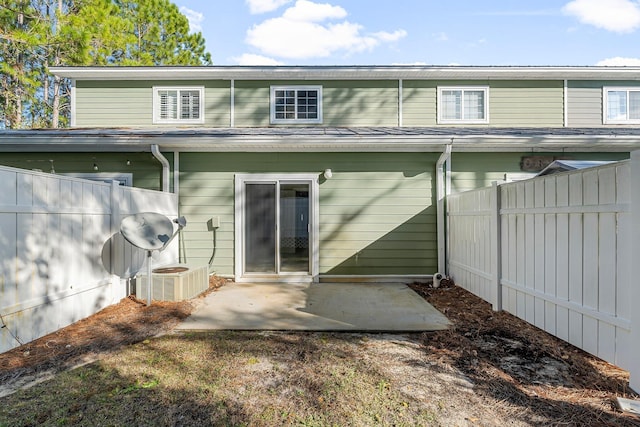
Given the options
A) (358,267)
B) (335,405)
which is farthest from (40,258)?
(358,267)

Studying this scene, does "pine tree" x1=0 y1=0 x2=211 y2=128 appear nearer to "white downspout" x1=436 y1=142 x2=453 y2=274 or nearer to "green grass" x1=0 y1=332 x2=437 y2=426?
"green grass" x1=0 y1=332 x2=437 y2=426

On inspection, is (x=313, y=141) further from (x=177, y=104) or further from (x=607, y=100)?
(x=607, y=100)

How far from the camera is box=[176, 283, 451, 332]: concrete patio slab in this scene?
388 cm

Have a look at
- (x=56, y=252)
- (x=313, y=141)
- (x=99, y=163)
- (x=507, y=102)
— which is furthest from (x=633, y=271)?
(x=99, y=163)

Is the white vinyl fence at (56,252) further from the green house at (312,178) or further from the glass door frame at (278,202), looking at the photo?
the glass door frame at (278,202)

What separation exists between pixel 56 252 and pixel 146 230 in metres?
1.14

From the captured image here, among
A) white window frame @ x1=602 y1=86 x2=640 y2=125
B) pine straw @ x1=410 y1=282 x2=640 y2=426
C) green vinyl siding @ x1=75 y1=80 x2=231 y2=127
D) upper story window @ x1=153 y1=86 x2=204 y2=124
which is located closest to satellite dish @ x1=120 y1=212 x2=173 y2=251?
pine straw @ x1=410 y1=282 x2=640 y2=426

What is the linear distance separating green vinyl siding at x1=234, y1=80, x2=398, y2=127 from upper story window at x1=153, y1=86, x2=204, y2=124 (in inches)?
37.7

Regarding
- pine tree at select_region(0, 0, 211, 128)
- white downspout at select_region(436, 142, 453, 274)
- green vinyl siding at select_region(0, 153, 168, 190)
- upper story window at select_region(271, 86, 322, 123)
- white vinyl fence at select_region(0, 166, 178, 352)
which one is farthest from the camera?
pine tree at select_region(0, 0, 211, 128)

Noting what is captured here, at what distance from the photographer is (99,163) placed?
6477mm

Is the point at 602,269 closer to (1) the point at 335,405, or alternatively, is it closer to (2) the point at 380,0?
(1) the point at 335,405

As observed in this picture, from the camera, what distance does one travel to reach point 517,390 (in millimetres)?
2434

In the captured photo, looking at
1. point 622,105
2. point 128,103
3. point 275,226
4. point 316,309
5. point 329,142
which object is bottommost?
point 316,309

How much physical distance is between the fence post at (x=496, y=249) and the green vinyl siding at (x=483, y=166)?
1957 millimetres
